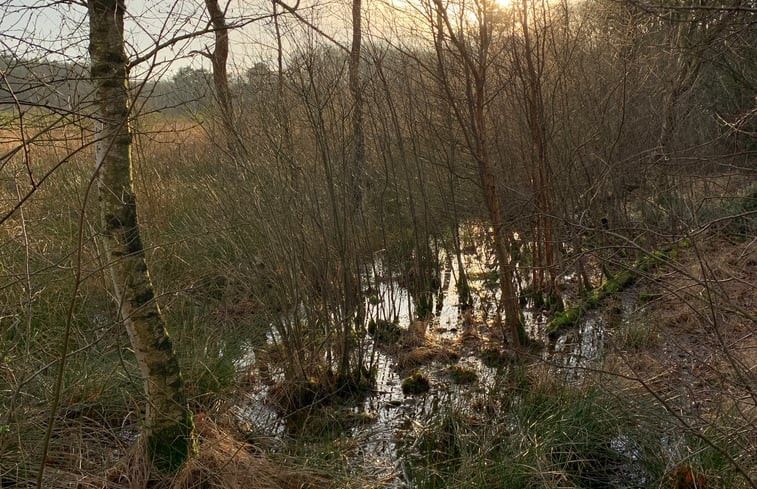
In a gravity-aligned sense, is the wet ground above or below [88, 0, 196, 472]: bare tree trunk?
below

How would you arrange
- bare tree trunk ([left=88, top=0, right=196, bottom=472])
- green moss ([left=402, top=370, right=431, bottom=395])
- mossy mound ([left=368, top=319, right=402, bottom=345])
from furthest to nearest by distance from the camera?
mossy mound ([left=368, top=319, right=402, bottom=345])
green moss ([left=402, top=370, right=431, bottom=395])
bare tree trunk ([left=88, top=0, right=196, bottom=472])

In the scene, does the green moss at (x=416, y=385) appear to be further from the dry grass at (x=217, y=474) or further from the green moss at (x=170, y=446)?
the green moss at (x=170, y=446)

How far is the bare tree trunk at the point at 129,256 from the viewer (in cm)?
262

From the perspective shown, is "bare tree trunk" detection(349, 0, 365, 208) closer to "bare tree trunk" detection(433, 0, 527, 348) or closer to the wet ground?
the wet ground

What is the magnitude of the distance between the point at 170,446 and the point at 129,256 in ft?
3.62

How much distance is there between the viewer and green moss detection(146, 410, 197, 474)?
3.03m

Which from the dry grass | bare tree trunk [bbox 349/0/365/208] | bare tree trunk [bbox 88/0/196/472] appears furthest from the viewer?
bare tree trunk [bbox 349/0/365/208]

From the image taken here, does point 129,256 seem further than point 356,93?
No

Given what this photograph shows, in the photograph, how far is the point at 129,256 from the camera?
2518 millimetres

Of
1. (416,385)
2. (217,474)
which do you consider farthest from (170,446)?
(416,385)

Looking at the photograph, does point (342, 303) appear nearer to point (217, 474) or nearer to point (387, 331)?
point (387, 331)

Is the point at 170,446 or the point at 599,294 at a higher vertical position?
the point at 170,446

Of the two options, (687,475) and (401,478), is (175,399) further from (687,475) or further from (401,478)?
(687,475)

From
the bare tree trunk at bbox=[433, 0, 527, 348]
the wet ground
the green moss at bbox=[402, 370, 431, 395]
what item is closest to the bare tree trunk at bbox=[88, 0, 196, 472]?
the wet ground
